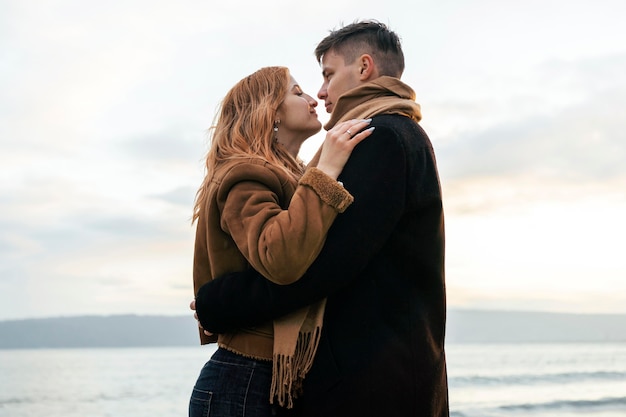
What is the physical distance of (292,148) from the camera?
9.87 ft

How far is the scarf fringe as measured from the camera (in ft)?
7.86

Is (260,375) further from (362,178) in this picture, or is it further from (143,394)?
(143,394)

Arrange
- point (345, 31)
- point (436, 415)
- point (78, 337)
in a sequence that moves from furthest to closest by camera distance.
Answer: point (78, 337), point (345, 31), point (436, 415)

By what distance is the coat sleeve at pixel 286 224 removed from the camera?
2.31 m

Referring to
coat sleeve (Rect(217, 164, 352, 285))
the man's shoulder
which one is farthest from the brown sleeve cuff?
the man's shoulder

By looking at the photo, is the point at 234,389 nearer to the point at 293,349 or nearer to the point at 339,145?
the point at 293,349

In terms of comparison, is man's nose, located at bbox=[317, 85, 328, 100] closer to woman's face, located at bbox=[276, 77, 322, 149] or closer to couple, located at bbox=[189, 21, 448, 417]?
woman's face, located at bbox=[276, 77, 322, 149]

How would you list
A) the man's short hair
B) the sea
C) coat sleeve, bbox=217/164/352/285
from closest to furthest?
coat sleeve, bbox=217/164/352/285, the man's short hair, the sea

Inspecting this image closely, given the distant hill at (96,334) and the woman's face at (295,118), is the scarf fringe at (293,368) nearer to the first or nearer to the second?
the woman's face at (295,118)

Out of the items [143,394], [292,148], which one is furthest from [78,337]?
[292,148]

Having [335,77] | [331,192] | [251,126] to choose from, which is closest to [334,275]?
[331,192]

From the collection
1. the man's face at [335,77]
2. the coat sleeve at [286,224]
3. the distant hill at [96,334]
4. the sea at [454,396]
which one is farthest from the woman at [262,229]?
the distant hill at [96,334]

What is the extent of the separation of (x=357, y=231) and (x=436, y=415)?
2.09ft

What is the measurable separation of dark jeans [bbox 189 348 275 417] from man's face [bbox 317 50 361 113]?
0.97m
